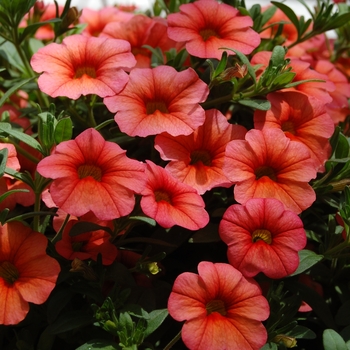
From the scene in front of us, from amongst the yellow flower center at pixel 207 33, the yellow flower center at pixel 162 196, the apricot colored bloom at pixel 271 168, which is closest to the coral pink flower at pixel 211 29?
the yellow flower center at pixel 207 33

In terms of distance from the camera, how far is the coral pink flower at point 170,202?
93cm

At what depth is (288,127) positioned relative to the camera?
1181 millimetres

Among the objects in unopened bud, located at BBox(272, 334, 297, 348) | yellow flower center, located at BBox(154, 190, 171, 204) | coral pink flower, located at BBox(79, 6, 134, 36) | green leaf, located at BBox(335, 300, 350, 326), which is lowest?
green leaf, located at BBox(335, 300, 350, 326)

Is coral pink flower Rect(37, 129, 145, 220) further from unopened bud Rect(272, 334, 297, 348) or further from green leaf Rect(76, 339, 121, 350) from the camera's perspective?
unopened bud Rect(272, 334, 297, 348)

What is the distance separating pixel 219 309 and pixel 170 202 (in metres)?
0.21

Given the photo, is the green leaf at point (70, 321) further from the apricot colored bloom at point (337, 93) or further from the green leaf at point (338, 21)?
the green leaf at point (338, 21)

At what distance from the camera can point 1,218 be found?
37.9 inches

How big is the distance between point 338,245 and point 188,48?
1.63 feet

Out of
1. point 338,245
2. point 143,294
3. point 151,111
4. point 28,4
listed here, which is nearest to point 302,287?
point 338,245

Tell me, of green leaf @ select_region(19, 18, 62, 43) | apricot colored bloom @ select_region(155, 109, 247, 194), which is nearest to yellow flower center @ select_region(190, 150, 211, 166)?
apricot colored bloom @ select_region(155, 109, 247, 194)

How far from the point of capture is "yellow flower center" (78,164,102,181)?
98 centimetres

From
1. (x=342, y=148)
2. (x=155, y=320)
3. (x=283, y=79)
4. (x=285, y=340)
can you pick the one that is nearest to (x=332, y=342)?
(x=285, y=340)

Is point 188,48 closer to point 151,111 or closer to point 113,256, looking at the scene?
point 151,111

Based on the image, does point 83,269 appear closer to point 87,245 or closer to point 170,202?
point 87,245
